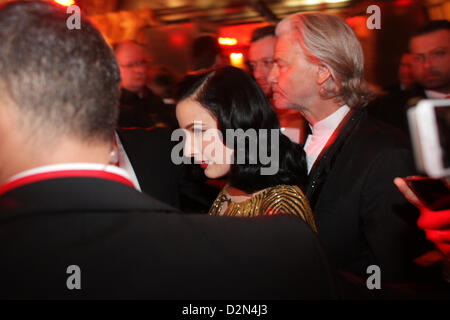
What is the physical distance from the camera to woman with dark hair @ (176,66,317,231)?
1614 mm

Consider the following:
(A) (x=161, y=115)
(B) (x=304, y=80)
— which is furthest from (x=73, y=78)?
(A) (x=161, y=115)

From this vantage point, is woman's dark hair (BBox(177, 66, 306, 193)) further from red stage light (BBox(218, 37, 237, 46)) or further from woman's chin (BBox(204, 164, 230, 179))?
red stage light (BBox(218, 37, 237, 46))

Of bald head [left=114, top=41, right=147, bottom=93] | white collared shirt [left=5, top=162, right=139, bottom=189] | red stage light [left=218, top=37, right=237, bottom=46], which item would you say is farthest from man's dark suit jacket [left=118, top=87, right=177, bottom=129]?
red stage light [left=218, top=37, right=237, bottom=46]

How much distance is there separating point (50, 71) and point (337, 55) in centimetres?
147

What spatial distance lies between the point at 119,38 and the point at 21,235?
6193mm

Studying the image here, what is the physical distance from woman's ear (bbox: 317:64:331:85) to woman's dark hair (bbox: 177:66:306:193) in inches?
14.0

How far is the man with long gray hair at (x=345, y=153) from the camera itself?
1.49 meters

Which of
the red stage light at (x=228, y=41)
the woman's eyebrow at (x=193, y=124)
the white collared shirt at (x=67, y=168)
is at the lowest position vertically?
the white collared shirt at (x=67, y=168)

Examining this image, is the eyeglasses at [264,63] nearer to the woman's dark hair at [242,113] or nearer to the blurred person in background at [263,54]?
the blurred person in background at [263,54]

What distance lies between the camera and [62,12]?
77 centimetres

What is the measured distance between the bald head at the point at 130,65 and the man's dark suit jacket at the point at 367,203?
223 cm

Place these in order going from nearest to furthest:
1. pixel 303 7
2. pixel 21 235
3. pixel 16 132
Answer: pixel 21 235
pixel 16 132
pixel 303 7

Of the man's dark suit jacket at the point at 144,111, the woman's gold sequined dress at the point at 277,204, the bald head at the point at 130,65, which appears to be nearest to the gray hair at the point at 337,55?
the woman's gold sequined dress at the point at 277,204
